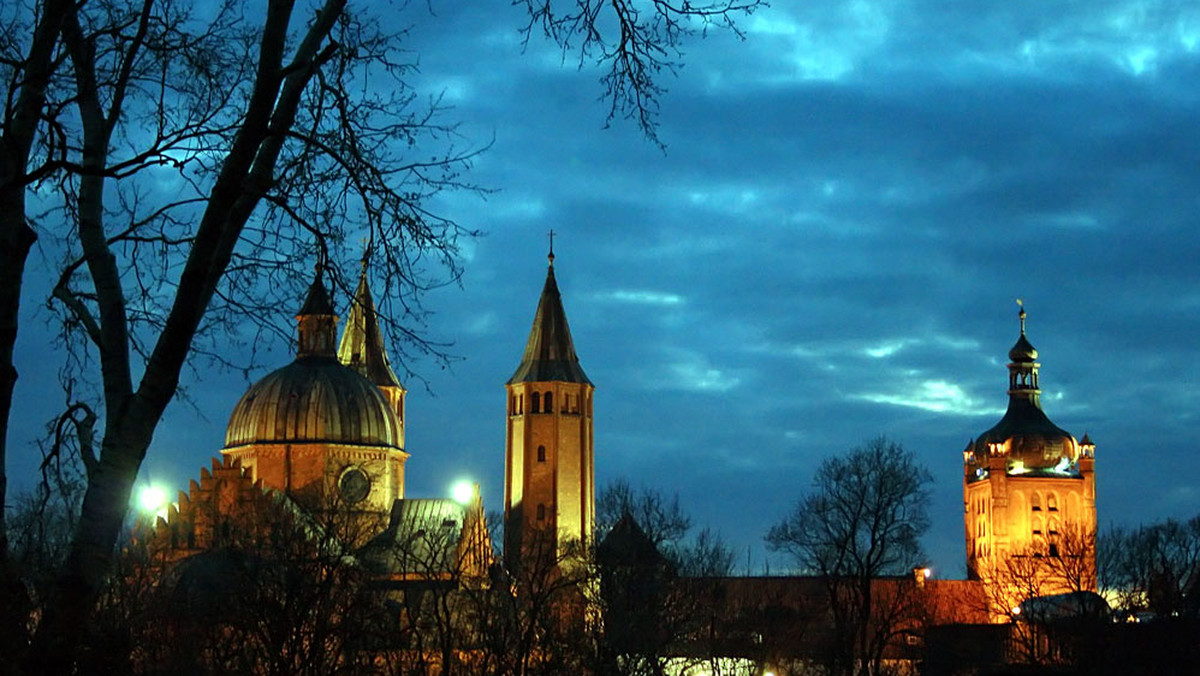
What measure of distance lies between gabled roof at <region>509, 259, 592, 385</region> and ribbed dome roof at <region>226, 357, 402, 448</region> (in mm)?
13236

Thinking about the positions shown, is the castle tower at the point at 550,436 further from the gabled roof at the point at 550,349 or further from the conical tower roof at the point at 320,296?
the conical tower roof at the point at 320,296

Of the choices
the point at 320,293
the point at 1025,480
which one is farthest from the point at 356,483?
the point at 320,293

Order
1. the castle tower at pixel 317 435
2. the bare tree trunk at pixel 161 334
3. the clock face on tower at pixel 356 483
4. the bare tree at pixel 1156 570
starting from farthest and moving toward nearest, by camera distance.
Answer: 1. the clock face on tower at pixel 356 483
2. the castle tower at pixel 317 435
3. the bare tree at pixel 1156 570
4. the bare tree trunk at pixel 161 334

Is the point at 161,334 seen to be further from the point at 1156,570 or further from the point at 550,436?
the point at 550,436

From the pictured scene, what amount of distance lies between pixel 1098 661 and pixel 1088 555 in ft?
117

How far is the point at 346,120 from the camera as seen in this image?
1187cm

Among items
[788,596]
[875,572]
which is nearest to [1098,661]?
[875,572]

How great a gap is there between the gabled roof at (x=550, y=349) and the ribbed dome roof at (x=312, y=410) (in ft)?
43.4

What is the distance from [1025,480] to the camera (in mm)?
149000

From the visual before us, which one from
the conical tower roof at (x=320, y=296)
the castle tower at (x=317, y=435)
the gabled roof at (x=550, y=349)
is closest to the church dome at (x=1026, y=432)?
the gabled roof at (x=550, y=349)

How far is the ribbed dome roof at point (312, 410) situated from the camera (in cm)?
9500

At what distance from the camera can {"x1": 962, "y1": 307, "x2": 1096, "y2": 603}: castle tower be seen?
147750 mm

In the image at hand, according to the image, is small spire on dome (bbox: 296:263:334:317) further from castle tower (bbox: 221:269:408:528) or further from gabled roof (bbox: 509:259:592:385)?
gabled roof (bbox: 509:259:592:385)

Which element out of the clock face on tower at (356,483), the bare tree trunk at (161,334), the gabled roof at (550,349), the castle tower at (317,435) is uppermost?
the gabled roof at (550,349)
